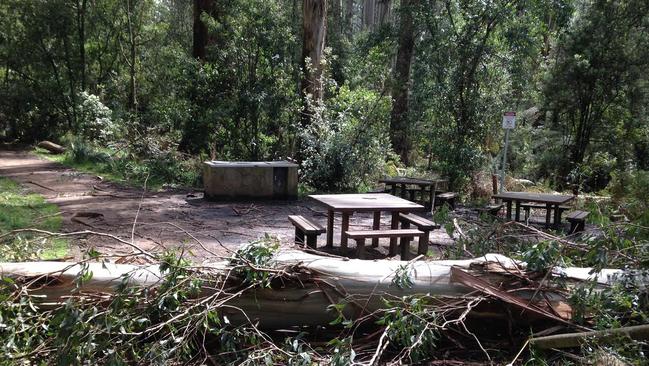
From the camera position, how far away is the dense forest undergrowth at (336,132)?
377 cm

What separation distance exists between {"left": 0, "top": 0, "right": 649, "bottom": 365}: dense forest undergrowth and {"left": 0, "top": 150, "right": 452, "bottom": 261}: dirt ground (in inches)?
24.6

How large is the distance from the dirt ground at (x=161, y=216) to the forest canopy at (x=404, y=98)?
1.30 meters

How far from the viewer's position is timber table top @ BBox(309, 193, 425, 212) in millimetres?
7117

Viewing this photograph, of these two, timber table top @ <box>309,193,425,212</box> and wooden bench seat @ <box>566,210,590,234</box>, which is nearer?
timber table top @ <box>309,193,425,212</box>

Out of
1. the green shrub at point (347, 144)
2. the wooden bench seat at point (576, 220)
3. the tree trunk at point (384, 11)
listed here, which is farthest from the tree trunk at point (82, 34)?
the wooden bench seat at point (576, 220)

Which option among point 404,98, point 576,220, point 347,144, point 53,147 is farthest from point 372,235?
point 53,147

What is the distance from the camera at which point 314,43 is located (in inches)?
565

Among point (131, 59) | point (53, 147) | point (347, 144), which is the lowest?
point (53, 147)

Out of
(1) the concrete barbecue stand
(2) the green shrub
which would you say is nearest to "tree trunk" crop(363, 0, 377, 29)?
(2) the green shrub

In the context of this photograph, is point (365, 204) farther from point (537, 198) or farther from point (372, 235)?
point (537, 198)

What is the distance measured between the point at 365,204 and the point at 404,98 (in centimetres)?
1146

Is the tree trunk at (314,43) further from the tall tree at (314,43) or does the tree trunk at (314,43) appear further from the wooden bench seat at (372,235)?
the wooden bench seat at (372,235)

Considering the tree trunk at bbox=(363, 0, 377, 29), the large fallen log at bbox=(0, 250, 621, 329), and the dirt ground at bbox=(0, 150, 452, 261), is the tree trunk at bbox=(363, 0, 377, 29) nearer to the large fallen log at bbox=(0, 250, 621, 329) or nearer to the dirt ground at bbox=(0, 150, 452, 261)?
the dirt ground at bbox=(0, 150, 452, 261)

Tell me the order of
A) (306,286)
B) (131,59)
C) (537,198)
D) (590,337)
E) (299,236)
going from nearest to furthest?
1. (590,337)
2. (306,286)
3. (299,236)
4. (537,198)
5. (131,59)
